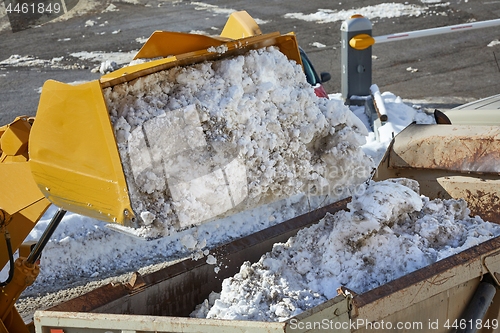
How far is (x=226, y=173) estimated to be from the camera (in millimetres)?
3463

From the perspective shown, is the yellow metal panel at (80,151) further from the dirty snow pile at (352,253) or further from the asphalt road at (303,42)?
the asphalt road at (303,42)

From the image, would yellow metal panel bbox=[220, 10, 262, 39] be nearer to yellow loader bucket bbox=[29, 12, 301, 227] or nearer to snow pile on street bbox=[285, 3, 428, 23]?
yellow loader bucket bbox=[29, 12, 301, 227]

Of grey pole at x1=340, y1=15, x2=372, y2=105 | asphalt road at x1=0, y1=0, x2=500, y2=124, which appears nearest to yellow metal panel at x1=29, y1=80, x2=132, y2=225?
grey pole at x1=340, y1=15, x2=372, y2=105

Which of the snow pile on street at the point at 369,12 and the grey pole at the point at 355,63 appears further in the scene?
the snow pile on street at the point at 369,12

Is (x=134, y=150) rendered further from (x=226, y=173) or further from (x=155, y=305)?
(x=155, y=305)

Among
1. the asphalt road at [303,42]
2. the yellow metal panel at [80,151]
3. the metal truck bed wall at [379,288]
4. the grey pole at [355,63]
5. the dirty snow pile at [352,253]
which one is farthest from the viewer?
the asphalt road at [303,42]

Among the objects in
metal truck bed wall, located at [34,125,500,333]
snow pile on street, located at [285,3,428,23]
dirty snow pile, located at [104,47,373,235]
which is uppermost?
dirty snow pile, located at [104,47,373,235]

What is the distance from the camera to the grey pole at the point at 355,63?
9289 mm

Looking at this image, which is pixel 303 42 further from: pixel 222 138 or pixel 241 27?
pixel 222 138

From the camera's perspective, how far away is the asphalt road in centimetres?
1141

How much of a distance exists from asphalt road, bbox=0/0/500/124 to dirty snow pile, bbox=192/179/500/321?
6.87 metres

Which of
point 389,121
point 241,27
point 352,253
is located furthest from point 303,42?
point 352,253

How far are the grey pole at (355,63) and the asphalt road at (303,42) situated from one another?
57.5 inches

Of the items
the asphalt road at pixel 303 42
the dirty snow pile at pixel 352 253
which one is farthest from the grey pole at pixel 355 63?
the dirty snow pile at pixel 352 253
